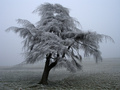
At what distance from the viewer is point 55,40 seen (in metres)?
7.46

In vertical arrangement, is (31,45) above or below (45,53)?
above

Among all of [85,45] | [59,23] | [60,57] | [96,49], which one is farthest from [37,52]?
[96,49]

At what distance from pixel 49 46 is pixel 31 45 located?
104 inches

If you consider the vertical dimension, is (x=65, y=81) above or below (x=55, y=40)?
below

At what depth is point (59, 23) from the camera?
29.7 ft

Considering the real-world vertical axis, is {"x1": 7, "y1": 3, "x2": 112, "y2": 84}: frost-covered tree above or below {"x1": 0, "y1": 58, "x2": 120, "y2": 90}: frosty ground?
above

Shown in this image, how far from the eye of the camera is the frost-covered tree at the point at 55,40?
23.7 feet

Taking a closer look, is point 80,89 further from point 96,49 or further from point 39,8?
point 39,8

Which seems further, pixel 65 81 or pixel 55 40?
pixel 65 81

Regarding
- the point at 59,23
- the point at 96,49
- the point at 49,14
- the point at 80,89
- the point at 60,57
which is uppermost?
the point at 49,14

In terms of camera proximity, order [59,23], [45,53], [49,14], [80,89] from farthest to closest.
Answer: [49,14] < [59,23] < [80,89] < [45,53]

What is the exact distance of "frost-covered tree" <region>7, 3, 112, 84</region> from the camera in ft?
23.7

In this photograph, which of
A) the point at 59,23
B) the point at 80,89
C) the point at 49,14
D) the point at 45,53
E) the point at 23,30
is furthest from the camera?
the point at 49,14

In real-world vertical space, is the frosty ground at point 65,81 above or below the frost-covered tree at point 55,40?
below
